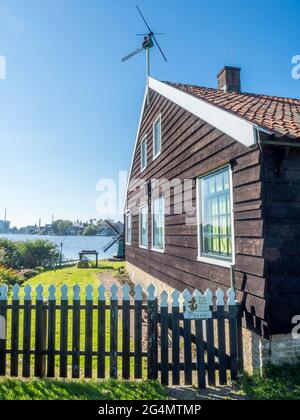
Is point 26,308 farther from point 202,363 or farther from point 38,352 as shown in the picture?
point 202,363

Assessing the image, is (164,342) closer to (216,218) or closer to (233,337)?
(233,337)

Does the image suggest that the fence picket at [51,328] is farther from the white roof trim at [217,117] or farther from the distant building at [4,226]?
the distant building at [4,226]

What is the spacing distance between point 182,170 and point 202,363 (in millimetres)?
4664

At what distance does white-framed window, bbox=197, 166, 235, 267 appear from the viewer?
531 centimetres

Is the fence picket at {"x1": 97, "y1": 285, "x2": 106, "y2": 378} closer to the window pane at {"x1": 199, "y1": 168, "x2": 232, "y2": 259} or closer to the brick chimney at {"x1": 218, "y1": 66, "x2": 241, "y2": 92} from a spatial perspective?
the window pane at {"x1": 199, "y1": 168, "x2": 232, "y2": 259}

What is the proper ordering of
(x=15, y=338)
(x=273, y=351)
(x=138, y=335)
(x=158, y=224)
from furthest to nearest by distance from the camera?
(x=158, y=224) < (x=15, y=338) < (x=138, y=335) < (x=273, y=351)

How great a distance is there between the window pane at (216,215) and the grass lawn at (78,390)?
8.36ft

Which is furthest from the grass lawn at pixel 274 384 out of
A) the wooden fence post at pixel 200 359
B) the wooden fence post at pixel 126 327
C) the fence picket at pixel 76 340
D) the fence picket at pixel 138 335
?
the fence picket at pixel 76 340

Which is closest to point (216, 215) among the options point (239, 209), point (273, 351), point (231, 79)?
point (239, 209)

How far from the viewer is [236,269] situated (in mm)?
4906

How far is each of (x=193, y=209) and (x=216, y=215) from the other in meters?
0.91

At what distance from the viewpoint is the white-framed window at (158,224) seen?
30.7ft

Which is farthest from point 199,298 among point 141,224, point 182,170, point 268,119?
point 141,224

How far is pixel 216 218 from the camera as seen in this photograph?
231 inches
